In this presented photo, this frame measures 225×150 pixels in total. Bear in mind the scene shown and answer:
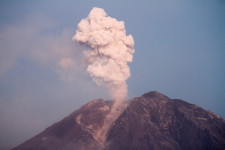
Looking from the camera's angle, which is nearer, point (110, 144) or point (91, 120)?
point (110, 144)

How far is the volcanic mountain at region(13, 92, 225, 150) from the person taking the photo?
166ft

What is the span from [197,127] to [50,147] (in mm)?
29320

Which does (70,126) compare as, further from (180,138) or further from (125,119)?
(180,138)

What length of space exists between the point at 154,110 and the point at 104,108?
11516mm

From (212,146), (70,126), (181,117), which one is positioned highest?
(70,126)

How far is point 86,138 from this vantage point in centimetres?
5181

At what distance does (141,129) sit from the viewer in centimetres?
5494

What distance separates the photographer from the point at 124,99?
2539 inches

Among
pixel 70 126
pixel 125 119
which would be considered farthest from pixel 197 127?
pixel 70 126

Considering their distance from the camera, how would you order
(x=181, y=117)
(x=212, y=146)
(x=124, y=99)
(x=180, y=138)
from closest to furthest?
(x=212, y=146), (x=180, y=138), (x=181, y=117), (x=124, y=99)

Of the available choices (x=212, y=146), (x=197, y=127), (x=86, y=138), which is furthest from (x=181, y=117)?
(x=86, y=138)

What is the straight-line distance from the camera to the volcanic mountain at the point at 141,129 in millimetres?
50469

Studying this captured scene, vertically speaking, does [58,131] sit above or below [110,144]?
above

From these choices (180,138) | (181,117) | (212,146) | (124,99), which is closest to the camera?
(212,146)
